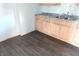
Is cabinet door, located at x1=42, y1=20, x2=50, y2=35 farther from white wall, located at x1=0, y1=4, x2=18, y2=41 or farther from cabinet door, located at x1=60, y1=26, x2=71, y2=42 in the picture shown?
white wall, located at x1=0, y1=4, x2=18, y2=41

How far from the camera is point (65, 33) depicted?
2.90 meters

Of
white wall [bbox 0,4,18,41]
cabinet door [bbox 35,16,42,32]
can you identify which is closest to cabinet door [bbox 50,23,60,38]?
cabinet door [bbox 35,16,42,32]

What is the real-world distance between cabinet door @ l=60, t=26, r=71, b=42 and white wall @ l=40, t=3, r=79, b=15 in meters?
0.80

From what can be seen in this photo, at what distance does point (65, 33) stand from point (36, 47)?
1.14 metres

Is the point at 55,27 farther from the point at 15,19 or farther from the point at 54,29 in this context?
the point at 15,19

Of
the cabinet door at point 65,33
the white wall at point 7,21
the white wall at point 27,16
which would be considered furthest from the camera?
the white wall at point 27,16

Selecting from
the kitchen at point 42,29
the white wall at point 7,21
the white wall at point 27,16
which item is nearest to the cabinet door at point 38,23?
the kitchen at point 42,29

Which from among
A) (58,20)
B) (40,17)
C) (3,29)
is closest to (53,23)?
(58,20)

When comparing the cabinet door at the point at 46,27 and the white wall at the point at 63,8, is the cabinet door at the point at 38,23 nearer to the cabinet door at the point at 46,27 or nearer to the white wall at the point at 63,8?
the cabinet door at the point at 46,27

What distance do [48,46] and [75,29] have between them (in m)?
1.05

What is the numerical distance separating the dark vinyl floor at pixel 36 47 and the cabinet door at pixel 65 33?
17 cm

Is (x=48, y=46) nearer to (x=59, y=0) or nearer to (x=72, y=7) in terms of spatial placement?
(x=72, y=7)

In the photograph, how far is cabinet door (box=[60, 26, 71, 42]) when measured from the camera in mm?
2816

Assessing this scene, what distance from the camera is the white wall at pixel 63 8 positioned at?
310 centimetres
